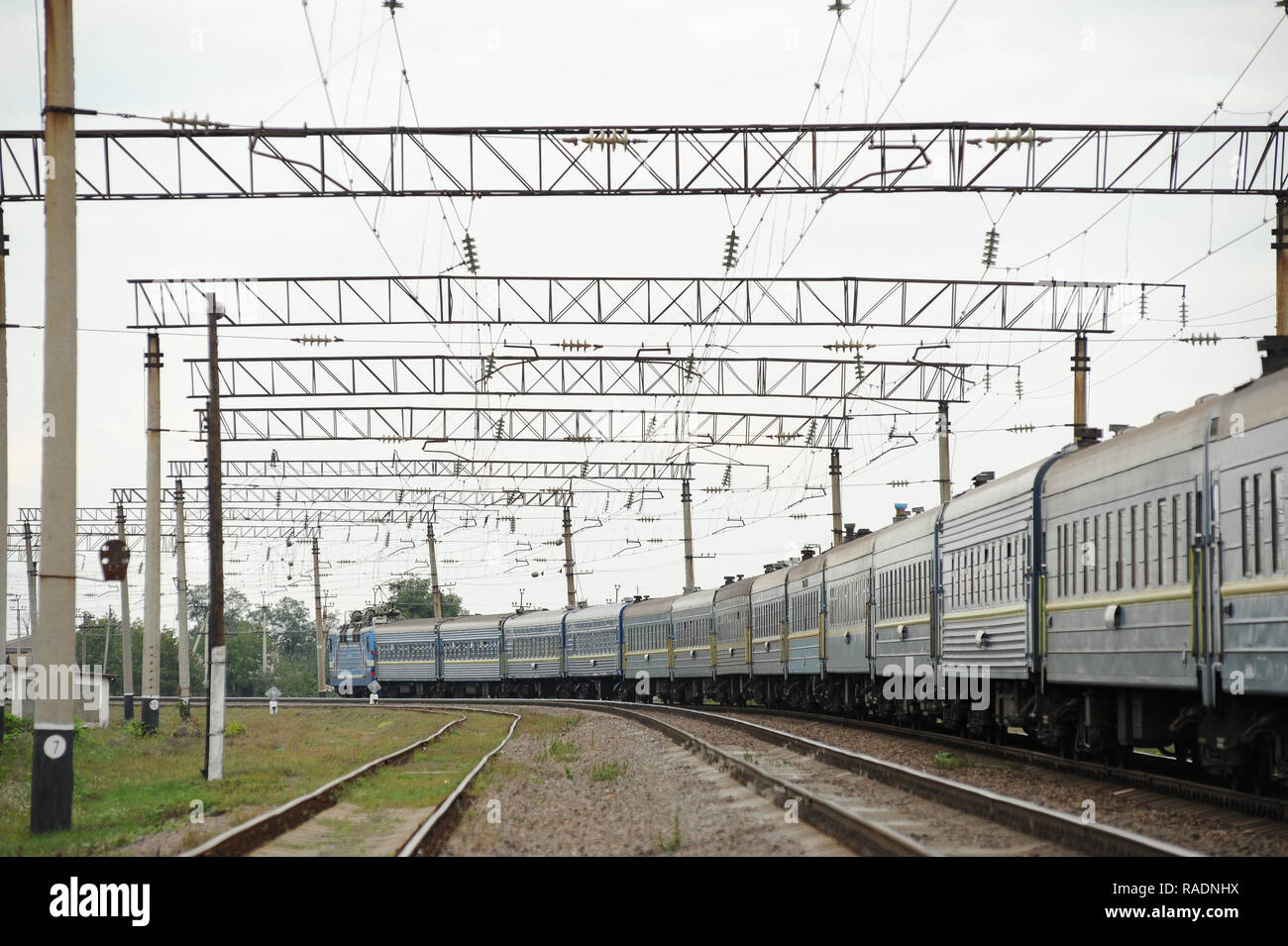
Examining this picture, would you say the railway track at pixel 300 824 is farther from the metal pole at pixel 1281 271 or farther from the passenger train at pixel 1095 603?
the metal pole at pixel 1281 271

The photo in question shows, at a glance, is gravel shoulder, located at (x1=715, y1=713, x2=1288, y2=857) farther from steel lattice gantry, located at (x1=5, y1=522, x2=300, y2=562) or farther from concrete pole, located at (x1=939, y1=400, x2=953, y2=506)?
steel lattice gantry, located at (x1=5, y1=522, x2=300, y2=562)

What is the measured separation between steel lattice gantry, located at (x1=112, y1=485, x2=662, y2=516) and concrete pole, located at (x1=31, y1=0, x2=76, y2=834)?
3969 centimetres

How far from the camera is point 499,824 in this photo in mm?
14484

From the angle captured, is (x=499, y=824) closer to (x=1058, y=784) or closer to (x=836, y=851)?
(x=836, y=851)

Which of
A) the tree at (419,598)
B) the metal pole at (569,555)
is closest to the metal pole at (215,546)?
the metal pole at (569,555)

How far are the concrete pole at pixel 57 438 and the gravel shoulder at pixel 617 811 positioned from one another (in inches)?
151

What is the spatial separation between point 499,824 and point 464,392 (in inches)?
957

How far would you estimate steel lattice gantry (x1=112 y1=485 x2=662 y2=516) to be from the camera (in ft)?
187

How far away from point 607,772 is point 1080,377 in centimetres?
1439

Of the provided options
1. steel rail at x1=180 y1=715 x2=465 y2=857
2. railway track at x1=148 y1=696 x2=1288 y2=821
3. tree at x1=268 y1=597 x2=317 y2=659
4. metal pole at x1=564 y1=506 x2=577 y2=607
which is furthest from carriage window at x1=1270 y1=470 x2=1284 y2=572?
tree at x1=268 y1=597 x2=317 y2=659

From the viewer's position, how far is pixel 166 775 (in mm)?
22469

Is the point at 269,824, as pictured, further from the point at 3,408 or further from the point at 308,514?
the point at 308,514

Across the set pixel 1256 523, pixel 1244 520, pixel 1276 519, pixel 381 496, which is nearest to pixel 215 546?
pixel 1244 520

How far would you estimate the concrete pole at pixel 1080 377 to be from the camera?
2911cm
